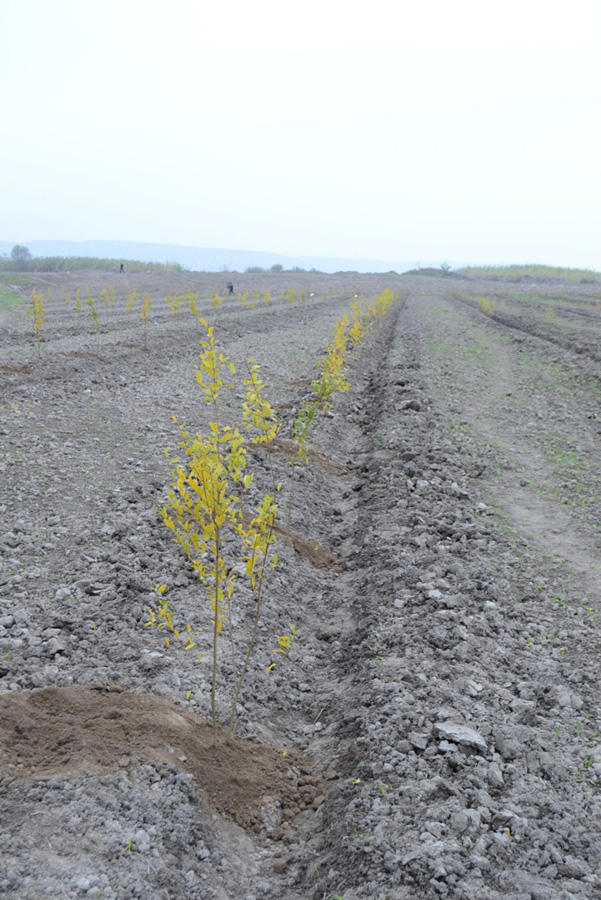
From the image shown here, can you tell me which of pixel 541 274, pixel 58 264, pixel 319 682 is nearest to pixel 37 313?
pixel 319 682

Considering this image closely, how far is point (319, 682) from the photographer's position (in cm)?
396

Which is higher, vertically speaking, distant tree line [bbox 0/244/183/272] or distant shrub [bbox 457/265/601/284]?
distant shrub [bbox 457/265/601/284]

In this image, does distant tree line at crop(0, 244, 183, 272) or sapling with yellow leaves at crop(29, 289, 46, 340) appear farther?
distant tree line at crop(0, 244, 183, 272)

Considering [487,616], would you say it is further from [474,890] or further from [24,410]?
[24,410]

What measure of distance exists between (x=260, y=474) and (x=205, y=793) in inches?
158

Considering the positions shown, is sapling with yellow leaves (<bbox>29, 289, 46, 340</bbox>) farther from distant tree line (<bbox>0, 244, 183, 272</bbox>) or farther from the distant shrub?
the distant shrub

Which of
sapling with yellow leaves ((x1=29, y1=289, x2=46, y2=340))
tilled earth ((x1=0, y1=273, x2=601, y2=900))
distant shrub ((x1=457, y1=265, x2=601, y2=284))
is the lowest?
tilled earth ((x1=0, y1=273, x2=601, y2=900))

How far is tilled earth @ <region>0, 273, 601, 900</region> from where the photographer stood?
245 centimetres

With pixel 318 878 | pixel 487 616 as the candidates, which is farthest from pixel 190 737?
pixel 487 616

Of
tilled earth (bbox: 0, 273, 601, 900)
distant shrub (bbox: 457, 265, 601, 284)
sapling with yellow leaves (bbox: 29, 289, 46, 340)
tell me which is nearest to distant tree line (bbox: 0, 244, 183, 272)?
sapling with yellow leaves (bbox: 29, 289, 46, 340)

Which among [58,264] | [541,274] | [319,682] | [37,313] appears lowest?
[319,682]

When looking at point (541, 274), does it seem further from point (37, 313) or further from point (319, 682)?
point (319, 682)

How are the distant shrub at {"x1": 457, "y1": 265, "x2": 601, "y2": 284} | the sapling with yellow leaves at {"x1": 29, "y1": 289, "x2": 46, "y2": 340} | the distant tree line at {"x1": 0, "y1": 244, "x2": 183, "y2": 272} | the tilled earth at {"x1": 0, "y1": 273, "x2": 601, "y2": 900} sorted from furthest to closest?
the distant shrub at {"x1": 457, "y1": 265, "x2": 601, "y2": 284} → the distant tree line at {"x1": 0, "y1": 244, "x2": 183, "y2": 272} → the sapling with yellow leaves at {"x1": 29, "y1": 289, "x2": 46, "y2": 340} → the tilled earth at {"x1": 0, "y1": 273, "x2": 601, "y2": 900}

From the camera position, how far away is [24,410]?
772 cm
